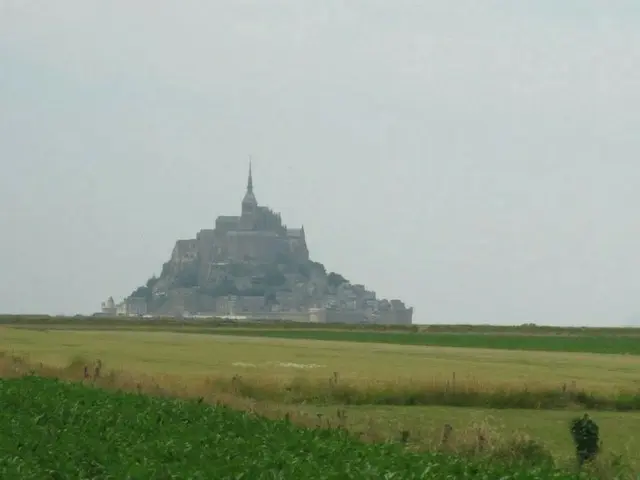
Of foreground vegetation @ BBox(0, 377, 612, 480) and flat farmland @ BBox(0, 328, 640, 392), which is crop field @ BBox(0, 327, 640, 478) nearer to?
flat farmland @ BBox(0, 328, 640, 392)

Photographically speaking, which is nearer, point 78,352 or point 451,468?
point 451,468

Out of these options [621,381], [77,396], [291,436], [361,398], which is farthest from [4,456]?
[621,381]

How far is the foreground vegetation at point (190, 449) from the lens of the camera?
46.7ft

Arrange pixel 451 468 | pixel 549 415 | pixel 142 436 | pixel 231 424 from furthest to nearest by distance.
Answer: pixel 549 415 < pixel 231 424 < pixel 142 436 < pixel 451 468

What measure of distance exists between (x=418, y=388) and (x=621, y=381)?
9.40 m

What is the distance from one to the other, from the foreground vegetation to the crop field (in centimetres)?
283

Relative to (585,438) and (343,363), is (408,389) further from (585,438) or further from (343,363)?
(585,438)

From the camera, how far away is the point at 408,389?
113ft

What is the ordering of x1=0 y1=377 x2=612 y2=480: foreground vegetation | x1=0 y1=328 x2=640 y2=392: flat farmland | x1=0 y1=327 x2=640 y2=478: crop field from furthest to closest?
x1=0 y1=328 x2=640 y2=392: flat farmland → x1=0 y1=327 x2=640 y2=478: crop field → x1=0 y1=377 x2=612 y2=480: foreground vegetation

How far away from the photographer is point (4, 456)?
15320mm

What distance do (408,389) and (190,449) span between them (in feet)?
61.4

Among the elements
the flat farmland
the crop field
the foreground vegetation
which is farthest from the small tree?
the flat farmland

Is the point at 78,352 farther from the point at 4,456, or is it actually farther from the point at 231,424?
the point at 4,456

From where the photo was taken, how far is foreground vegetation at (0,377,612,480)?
560 inches
